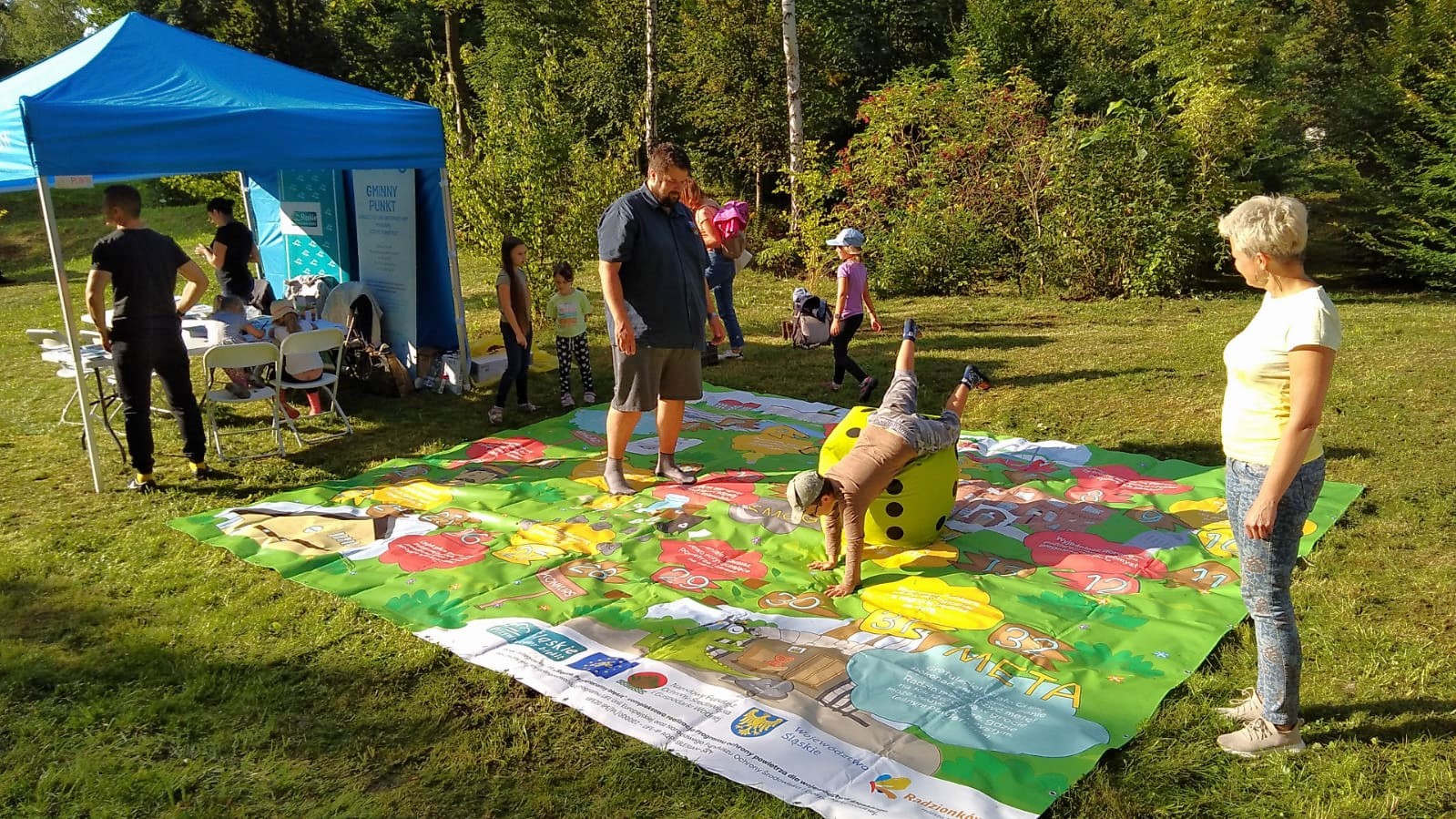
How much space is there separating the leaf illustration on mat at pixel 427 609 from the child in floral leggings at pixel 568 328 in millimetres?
3701

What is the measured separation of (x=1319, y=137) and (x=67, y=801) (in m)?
19.9

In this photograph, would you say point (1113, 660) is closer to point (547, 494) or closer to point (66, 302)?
point (547, 494)

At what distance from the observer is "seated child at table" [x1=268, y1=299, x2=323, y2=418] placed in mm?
7152

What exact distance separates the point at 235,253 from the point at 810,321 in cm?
543

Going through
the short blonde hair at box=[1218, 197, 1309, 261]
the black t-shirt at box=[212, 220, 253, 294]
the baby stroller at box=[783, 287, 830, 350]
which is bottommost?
the baby stroller at box=[783, 287, 830, 350]

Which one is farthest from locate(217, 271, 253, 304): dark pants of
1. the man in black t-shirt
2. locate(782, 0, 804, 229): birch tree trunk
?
locate(782, 0, 804, 229): birch tree trunk

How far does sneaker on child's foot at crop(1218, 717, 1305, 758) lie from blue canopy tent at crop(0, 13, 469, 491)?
6321 millimetres

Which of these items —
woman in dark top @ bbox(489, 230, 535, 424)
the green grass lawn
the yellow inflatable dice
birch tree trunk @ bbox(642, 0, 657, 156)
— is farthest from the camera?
birch tree trunk @ bbox(642, 0, 657, 156)

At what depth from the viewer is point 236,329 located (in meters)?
7.37

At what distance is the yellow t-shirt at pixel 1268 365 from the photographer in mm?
2670

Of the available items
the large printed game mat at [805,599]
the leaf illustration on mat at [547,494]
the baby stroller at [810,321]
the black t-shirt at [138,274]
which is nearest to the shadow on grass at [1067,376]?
the baby stroller at [810,321]

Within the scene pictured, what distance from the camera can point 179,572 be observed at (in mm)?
4742

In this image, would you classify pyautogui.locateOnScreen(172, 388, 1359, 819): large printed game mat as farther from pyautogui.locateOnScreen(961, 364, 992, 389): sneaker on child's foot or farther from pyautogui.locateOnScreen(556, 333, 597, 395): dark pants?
pyautogui.locateOnScreen(556, 333, 597, 395): dark pants

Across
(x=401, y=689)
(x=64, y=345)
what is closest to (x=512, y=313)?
(x=64, y=345)
